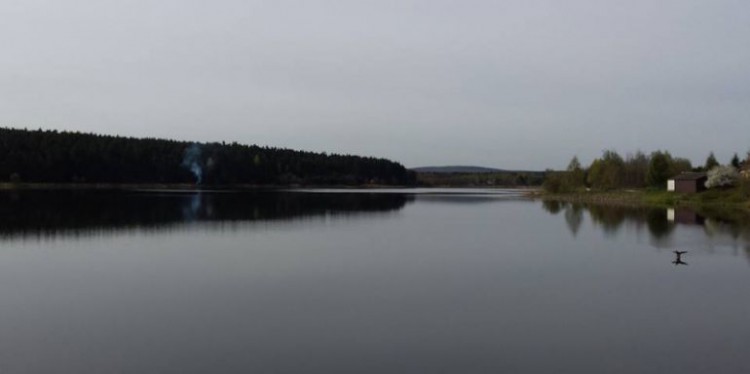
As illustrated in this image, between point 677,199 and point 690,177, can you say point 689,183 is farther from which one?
point 677,199

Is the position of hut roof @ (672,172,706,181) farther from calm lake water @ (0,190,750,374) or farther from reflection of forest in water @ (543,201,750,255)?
calm lake water @ (0,190,750,374)

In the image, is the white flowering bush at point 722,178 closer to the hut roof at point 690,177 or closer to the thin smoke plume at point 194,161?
the hut roof at point 690,177

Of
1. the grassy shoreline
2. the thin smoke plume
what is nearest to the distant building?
the grassy shoreline

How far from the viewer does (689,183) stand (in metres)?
46.3

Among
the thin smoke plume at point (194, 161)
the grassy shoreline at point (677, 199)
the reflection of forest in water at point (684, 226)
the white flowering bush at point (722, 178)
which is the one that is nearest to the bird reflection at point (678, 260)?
the reflection of forest in water at point (684, 226)

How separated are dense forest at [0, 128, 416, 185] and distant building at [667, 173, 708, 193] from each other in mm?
63729

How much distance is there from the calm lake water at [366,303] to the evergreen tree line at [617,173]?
3467 centimetres

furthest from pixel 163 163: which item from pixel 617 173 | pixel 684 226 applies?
pixel 684 226

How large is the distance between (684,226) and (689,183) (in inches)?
899

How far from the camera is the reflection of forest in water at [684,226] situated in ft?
64.1

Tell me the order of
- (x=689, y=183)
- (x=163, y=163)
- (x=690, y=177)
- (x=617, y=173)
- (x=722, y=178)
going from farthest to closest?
1. (x=163, y=163)
2. (x=617, y=173)
3. (x=690, y=177)
4. (x=689, y=183)
5. (x=722, y=178)

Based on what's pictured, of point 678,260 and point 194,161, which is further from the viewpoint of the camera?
point 194,161

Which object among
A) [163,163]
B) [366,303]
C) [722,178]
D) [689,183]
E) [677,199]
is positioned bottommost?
[366,303]

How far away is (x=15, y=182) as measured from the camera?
69188 mm
